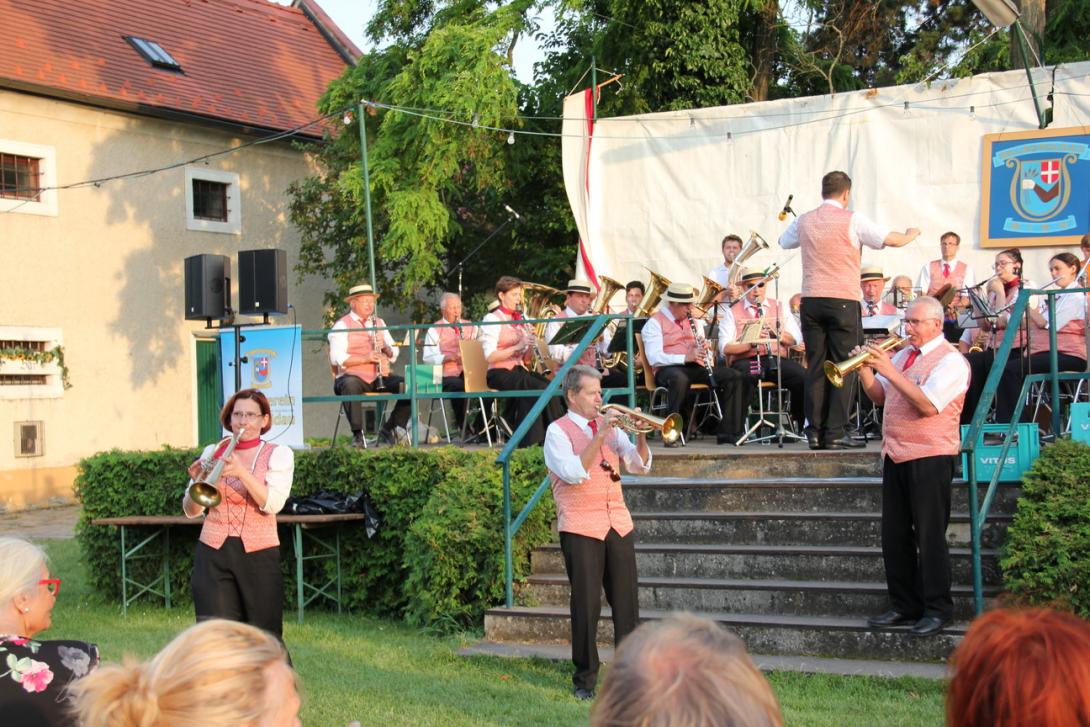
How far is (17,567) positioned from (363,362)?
843 centimetres

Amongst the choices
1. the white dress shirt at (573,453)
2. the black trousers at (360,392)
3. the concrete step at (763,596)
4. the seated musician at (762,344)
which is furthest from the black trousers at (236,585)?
the seated musician at (762,344)

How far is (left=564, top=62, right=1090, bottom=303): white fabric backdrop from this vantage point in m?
13.6

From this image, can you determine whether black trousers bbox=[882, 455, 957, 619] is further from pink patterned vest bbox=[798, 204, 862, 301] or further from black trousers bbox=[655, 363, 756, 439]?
black trousers bbox=[655, 363, 756, 439]

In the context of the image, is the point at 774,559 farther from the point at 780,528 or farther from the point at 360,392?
the point at 360,392

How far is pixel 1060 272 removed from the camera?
406 inches

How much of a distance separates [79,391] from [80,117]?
187 inches

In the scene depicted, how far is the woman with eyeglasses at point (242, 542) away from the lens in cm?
615

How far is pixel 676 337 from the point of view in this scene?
468 inches

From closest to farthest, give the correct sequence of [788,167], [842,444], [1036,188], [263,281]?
[842,444]
[1036,188]
[263,281]
[788,167]

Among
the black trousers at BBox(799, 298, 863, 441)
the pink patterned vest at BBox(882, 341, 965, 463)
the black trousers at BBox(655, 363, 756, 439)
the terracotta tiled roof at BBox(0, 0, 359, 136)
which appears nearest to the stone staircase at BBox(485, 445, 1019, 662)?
the black trousers at BBox(799, 298, 863, 441)

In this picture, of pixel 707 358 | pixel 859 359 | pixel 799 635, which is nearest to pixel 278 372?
pixel 707 358

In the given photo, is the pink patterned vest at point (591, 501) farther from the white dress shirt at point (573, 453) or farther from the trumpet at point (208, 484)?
the trumpet at point (208, 484)

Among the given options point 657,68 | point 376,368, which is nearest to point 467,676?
point 376,368

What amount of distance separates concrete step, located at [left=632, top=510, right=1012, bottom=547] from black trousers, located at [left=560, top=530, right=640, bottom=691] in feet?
6.00
